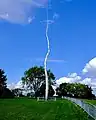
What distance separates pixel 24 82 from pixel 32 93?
22.0 feet

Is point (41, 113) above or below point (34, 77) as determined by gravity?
below

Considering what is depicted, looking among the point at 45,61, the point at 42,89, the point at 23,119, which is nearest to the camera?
the point at 23,119

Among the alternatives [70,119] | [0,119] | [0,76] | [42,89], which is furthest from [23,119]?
[42,89]

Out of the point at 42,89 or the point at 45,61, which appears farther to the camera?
the point at 42,89

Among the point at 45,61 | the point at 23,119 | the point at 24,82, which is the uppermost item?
the point at 24,82

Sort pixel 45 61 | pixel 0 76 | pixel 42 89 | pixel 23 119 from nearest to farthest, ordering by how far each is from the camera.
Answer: pixel 23 119, pixel 45 61, pixel 0 76, pixel 42 89

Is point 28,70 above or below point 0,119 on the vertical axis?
above

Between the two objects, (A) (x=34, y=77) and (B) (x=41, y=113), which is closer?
(B) (x=41, y=113)

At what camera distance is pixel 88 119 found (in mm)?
30328

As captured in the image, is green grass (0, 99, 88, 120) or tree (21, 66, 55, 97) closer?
green grass (0, 99, 88, 120)

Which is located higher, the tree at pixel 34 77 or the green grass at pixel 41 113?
the tree at pixel 34 77

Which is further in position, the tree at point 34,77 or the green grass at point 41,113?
the tree at point 34,77

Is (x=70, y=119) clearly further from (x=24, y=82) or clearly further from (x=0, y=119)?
(x=24, y=82)

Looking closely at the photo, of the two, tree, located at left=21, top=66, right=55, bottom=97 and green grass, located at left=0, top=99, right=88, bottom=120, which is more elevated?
tree, located at left=21, top=66, right=55, bottom=97
